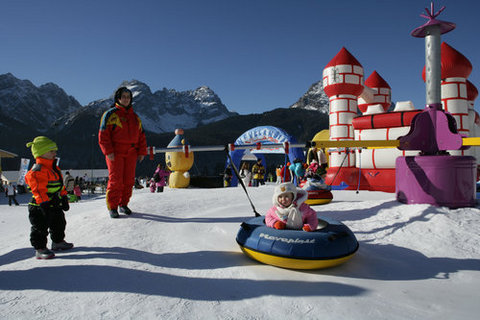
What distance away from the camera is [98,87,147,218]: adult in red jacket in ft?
15.0

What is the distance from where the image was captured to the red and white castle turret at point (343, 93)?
33.7ft

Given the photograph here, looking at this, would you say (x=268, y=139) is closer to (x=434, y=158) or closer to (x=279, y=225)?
(x=434, y=158)

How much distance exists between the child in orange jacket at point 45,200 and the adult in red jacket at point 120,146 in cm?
112

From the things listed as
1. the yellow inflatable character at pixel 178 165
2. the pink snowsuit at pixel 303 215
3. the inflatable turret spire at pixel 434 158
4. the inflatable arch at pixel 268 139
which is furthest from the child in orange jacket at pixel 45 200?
the inflatable arch at pixel 268 139

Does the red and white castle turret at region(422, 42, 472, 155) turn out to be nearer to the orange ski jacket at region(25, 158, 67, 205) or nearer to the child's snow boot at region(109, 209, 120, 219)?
the child's snow boot at region(109, 209, 120, 219)

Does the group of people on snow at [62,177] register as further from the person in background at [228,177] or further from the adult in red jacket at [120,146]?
the person in background at [228,177]

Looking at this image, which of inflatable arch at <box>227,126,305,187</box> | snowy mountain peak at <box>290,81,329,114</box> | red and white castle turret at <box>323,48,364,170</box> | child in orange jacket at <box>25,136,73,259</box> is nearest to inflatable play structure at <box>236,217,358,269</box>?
child in orange jacket at <box>25,136,73,259</box>

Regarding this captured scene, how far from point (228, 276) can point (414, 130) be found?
4232mm

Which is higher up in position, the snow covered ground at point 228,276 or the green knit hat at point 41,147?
the green knit hat at point 41,147

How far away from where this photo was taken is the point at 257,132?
16.5m

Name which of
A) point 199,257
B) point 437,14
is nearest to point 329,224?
point 199,257

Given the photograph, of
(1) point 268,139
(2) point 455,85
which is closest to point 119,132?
(2) point 455,85

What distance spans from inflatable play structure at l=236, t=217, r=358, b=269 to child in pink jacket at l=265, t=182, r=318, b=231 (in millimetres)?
164

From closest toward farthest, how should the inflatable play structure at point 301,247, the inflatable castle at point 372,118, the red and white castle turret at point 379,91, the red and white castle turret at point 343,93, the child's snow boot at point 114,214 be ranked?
the inflatable play structure at point 301,247 < the child's snow boot at point 114,214 < the inflatable castle at point 372,118 < the red and white castle turret at point 343,93 < the red and white castle turret at point 379,91
